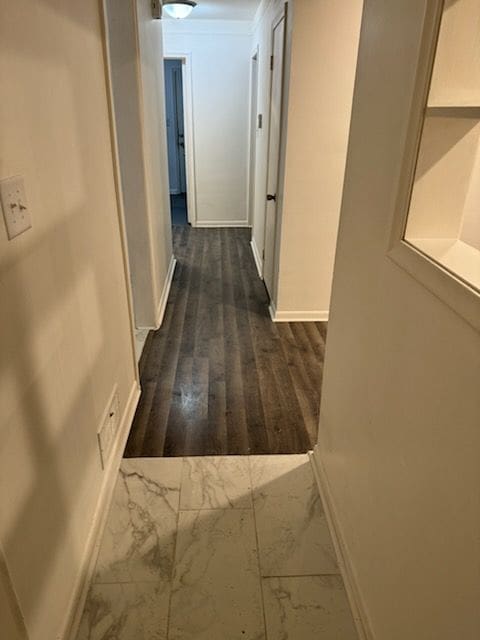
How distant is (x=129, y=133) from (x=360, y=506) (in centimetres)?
232

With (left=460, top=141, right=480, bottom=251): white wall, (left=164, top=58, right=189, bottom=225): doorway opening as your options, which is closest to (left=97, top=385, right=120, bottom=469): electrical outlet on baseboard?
(left=460, top=141, right=480, bottom=251): white wall

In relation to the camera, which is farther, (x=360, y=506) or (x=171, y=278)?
(x=171, y=278)

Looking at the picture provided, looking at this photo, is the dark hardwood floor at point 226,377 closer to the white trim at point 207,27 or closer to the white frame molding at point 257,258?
the white frame molding at point 257,258

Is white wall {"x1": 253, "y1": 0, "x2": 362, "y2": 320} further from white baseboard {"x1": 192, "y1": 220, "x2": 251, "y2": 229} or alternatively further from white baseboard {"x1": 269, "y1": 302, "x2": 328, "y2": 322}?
white baseboard {"x1": 192, "y1": 220, "x2": 251, "y2": 229}

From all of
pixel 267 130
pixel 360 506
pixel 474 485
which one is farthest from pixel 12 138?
pixel 267 130

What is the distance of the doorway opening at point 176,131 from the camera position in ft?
22.6

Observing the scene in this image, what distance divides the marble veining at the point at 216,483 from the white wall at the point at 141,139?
4.74ft

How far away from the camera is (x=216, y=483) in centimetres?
187

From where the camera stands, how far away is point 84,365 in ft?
4.94

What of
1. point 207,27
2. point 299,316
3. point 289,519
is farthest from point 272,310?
point 207,27

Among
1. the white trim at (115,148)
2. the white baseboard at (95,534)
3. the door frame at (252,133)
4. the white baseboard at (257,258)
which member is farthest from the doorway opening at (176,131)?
the white baseboard at (95,534)

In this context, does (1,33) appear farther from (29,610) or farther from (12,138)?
(29,610)

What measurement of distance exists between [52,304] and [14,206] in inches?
12.4

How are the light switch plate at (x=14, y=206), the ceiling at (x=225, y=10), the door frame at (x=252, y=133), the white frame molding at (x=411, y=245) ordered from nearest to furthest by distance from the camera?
the white frame molding at (x=411, y=245) → the light switch plate at (x=14, y=206) → the ceiling at (x=225, y=10) → the door frame at (x=252, y=133)
